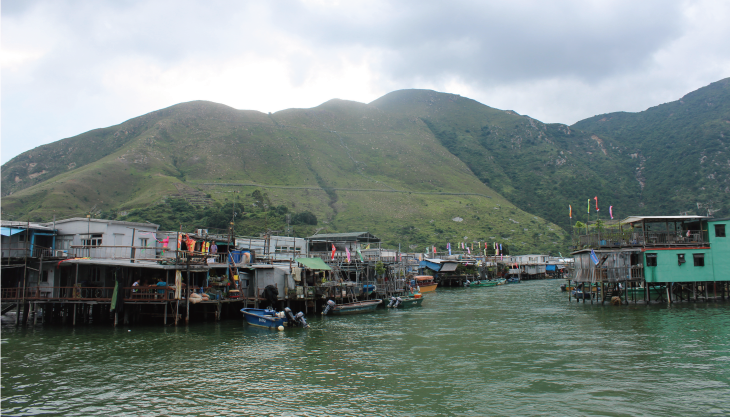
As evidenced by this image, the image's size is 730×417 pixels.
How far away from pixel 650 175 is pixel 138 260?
673 feet

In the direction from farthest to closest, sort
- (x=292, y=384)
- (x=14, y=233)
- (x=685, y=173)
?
(x=685, y=173)
(x=14, y=233)
(x=292, y=384)

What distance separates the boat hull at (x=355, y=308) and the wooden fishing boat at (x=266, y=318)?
1047 cm

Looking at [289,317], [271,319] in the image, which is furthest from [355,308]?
[271,319]

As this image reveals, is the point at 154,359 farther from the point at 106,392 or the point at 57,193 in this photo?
the point at 57,193

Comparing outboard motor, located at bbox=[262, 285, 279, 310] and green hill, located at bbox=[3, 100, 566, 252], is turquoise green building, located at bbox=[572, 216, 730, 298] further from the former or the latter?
green hill, located at bbox=[3, 100, 566, 252]

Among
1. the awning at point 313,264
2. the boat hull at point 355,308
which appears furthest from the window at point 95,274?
the boat hull at point 355,308

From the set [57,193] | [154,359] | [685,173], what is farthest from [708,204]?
[57,193]

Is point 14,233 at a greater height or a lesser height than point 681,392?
greater

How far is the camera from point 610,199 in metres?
185

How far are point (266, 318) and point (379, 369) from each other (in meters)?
16.1

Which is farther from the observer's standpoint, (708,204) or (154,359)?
(708,204)

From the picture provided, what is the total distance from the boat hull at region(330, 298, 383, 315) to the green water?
9.13 m

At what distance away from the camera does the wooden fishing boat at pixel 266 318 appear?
121 feet

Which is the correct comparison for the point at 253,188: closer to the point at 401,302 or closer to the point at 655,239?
the point at 401,302
